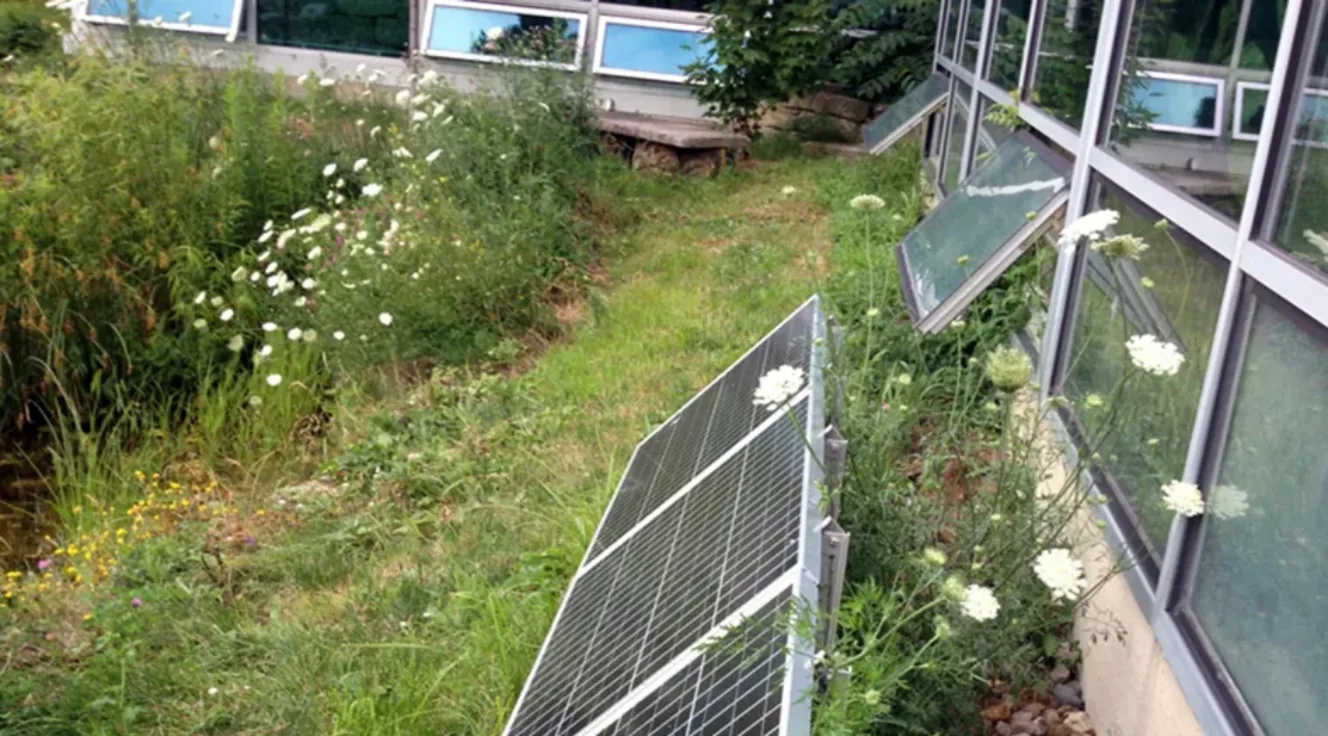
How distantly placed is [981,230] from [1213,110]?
1.34 metres

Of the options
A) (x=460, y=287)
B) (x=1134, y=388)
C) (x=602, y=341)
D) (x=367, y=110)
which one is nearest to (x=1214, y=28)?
(x=1134, y=388)

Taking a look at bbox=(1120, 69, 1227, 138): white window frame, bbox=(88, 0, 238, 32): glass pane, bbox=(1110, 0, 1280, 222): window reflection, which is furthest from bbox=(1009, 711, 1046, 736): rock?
bbox=(88, 0, 238, 32): glass pane

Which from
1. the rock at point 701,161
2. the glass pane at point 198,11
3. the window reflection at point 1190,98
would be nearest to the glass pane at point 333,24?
the glass pane at point 198,11

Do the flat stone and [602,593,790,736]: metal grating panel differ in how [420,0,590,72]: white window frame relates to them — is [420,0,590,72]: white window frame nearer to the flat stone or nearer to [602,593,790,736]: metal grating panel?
the flat stone

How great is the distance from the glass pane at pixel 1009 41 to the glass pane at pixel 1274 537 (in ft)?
11.2

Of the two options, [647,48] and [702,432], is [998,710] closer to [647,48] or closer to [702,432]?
[702,432]

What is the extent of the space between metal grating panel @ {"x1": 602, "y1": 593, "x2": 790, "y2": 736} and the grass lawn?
1.01 metres

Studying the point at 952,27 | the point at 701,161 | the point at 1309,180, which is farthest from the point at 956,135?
the point at 1309,180

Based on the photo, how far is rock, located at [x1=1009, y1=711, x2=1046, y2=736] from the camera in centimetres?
253

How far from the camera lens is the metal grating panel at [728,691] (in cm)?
171

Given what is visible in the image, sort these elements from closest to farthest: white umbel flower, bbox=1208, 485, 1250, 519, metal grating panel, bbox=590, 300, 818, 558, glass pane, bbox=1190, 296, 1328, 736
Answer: glass pane, bbox=1190, 296, 1328, 736 → white umbel flower, bbox=1208, 485, 1250, 519 → metal grating panel, bbox=590, 300, 818, 558

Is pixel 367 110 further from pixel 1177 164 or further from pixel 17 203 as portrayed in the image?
pixel 1177 164

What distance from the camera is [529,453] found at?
450 centimetres

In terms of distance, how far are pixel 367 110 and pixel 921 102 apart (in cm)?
430
